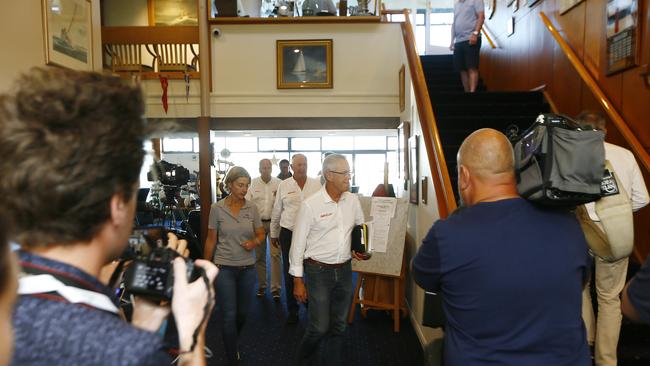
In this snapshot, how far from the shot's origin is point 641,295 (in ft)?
4.27

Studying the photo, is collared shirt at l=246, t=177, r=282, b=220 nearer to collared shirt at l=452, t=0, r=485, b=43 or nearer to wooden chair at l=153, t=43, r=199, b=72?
wooden chair at l=153, t=43, r=199, b=72

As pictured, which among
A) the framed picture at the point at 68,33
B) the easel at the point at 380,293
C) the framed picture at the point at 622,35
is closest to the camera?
the framed picture at the point at 622,35

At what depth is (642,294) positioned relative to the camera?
4.27 ft

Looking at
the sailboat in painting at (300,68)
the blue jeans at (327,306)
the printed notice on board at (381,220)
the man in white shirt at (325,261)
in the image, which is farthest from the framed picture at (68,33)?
the printed notice on board at (381,220)

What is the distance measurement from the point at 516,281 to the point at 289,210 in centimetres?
345

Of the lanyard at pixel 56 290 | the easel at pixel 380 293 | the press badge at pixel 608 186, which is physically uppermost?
the press badge at pixel 608 186

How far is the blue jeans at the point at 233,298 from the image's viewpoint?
330 cm

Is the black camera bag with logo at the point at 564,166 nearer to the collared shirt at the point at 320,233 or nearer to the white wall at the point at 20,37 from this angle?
the collared shirt at the point at 320,233

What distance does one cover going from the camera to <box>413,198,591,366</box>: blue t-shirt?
1.45 metres

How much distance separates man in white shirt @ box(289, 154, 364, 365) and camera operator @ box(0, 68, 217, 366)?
2337mm

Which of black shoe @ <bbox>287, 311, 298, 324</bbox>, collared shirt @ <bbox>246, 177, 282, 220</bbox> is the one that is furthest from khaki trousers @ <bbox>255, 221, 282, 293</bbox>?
black shoe @ <bbox>287, 311, 298, 324</bbox>

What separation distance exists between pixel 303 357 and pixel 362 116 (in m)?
4.28

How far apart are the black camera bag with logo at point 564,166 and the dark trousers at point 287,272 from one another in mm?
3393

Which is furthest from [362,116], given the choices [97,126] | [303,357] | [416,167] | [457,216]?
[97,126]
